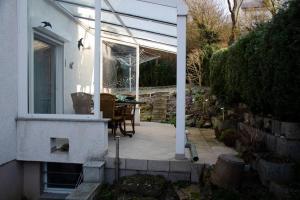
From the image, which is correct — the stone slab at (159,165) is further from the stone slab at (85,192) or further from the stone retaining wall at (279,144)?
the stone retaining wall at (279,144)

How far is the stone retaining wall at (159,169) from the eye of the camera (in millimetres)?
5277

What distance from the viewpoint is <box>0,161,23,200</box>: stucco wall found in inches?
212

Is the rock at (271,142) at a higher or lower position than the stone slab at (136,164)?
higher

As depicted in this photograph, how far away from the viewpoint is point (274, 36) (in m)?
4.65

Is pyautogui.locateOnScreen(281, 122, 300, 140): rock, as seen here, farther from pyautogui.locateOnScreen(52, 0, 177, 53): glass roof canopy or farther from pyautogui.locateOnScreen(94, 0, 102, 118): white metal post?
pyautogui.locateOnScreen(94, 0, 102, 118): white metal post

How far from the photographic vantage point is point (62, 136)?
18.5 ft

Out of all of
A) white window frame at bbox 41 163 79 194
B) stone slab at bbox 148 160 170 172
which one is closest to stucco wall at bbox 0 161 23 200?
white window frame at bbox 41 163 79 194

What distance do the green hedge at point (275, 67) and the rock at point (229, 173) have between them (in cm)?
112

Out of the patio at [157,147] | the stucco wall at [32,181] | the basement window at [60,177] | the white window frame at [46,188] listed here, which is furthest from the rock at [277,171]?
the stucco wall at [32,181]

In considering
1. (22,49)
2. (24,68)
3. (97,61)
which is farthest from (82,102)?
(22,49)

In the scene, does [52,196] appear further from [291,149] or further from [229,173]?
[291,149]

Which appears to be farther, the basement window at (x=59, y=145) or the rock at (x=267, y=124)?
the basement window at (x=59, y=145)

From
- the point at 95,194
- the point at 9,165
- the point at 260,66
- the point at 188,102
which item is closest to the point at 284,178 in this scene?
the point at 260,66

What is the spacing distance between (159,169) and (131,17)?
4003mm
